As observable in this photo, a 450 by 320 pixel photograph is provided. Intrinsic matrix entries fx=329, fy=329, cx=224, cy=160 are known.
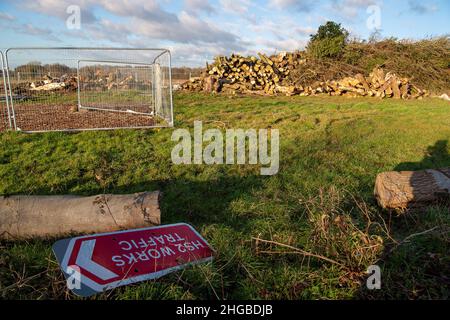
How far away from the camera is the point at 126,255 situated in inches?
103

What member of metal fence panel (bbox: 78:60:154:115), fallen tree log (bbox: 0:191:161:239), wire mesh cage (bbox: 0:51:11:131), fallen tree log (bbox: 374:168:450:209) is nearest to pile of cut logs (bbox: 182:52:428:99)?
metal fence panel (bbox: 78:60:154:115)

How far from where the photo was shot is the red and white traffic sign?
2.36 m

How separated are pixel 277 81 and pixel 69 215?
1495cm

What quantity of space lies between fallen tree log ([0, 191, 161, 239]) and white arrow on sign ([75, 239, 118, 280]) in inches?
20.2

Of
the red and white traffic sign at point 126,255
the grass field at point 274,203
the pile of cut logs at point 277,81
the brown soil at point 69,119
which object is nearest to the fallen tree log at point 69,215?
the grass field at point 274,203

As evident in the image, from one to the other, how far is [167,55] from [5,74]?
3517 millimetres

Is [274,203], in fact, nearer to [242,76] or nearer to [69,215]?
[69,215]

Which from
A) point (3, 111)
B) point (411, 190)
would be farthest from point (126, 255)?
point (3, 111)

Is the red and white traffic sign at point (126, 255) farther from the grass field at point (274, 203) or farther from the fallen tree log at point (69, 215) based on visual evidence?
the fallen tree log at point (69, 215)

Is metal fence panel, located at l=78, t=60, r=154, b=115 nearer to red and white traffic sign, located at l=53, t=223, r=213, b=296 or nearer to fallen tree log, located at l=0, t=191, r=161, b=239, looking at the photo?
fallen tree log, located at l=0, t=191, r=161, b=239

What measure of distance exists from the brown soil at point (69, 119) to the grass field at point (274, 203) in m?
0.81

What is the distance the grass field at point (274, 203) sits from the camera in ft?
8.04
